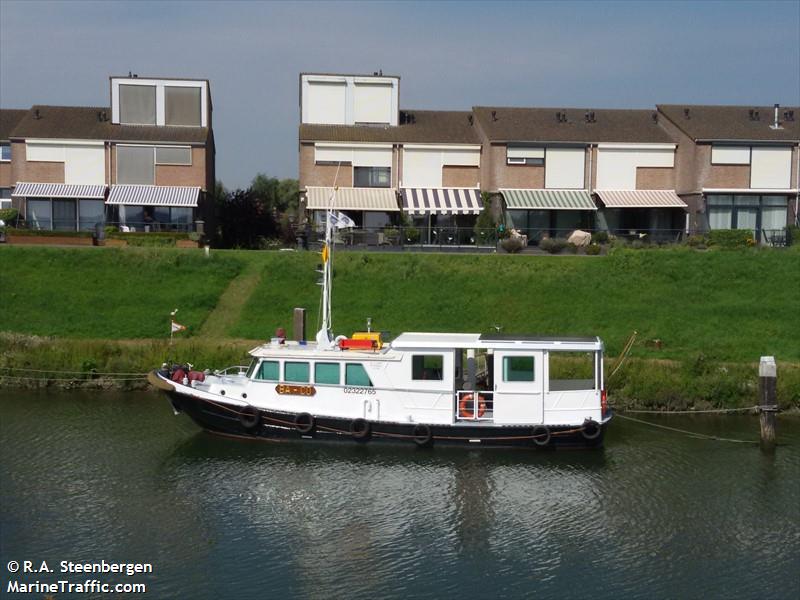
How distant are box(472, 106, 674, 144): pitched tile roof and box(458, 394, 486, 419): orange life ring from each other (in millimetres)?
30317

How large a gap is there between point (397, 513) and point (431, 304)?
59.3 feet

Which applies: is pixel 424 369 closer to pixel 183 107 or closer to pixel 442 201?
pixel 442 201

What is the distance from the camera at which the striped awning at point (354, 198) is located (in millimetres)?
54188

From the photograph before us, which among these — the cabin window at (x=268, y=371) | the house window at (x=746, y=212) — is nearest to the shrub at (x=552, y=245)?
the house window at (x=746, y=212)

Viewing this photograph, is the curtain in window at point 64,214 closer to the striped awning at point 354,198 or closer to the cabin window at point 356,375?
the striped awning at point 354,198

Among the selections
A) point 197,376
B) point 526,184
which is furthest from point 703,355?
point 526,184

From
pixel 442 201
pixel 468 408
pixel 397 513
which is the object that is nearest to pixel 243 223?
pixel 442 201

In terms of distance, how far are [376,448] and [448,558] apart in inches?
304

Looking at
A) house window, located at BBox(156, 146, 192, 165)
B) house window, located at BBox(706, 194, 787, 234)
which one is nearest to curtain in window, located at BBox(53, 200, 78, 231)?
house window, located at BBox(156, 146, 192, 165)

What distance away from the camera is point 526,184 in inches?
2239

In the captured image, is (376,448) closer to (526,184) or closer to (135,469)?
(135,469)

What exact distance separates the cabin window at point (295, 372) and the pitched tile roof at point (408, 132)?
29.4 m

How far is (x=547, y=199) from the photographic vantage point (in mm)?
55750

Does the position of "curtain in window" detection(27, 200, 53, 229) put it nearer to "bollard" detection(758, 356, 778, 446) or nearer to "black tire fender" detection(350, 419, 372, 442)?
"black tire fender" detection(350, 419, 372, 442)
